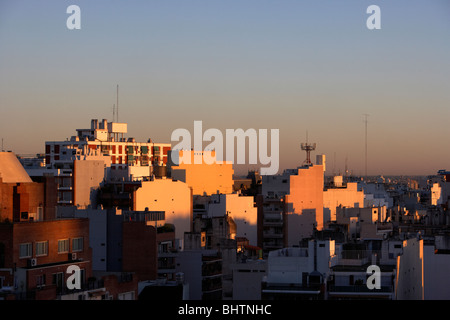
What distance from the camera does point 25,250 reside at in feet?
110

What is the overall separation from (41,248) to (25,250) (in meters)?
1.03

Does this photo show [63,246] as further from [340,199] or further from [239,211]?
[340,199]

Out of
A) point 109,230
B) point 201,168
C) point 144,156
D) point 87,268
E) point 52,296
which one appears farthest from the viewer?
point 144,156

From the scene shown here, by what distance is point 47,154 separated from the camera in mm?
109875

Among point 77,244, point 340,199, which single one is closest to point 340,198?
point 340,199

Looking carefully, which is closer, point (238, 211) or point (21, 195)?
point (21, 195)

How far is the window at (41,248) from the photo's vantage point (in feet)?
113

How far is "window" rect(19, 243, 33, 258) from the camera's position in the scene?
3344 cm

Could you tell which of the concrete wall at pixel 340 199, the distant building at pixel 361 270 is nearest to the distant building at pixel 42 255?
the distant building at pixel 361 270

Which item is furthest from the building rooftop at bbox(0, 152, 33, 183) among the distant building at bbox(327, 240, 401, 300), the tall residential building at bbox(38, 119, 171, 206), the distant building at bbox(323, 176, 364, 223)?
the distant building at bbox(323, 176, 364, 223)
